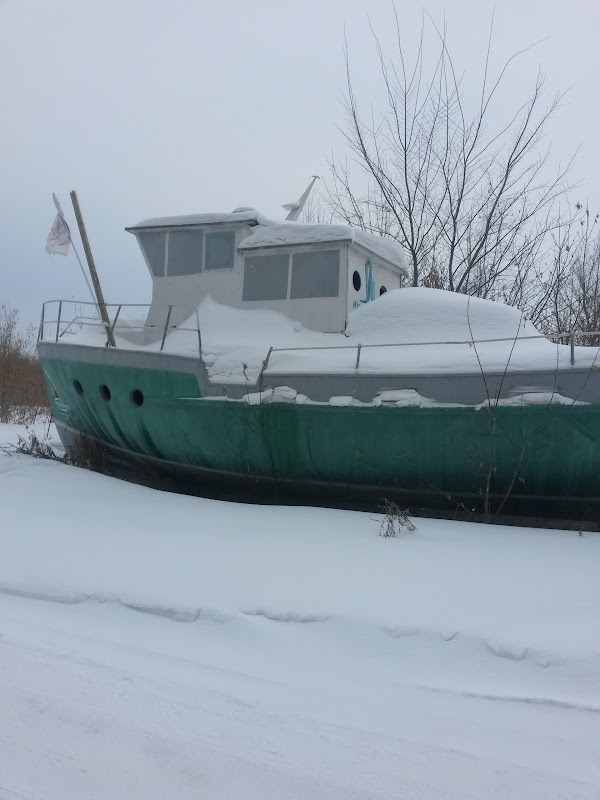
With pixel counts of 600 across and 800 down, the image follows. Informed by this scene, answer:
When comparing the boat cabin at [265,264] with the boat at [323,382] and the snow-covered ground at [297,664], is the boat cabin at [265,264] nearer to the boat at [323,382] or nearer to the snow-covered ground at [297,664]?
the boat at [323,382]

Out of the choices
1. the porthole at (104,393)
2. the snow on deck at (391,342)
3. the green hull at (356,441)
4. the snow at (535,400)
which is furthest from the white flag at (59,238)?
the snow at (535,400)

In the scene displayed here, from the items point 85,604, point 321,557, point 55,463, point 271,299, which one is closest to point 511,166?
point 271,299

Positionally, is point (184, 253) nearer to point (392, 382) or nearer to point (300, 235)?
point (300, 235)

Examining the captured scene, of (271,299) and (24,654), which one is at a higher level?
(271,299)

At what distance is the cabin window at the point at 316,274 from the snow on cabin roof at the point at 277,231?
185 mm

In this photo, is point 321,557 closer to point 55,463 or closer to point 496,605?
point 496,605

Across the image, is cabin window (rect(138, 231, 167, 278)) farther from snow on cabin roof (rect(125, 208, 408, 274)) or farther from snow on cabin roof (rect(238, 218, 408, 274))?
snow on cabin roof (rect(238, 218, 408, 274))

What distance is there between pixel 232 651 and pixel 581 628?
187 cm

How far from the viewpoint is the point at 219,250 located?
9.00 m

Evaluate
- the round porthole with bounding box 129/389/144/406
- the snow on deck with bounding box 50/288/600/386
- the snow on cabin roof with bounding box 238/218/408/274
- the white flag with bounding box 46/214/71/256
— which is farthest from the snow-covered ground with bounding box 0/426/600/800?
the white flag with bounding box 46/214/71/256

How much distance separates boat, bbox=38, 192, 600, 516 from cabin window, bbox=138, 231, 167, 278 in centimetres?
3

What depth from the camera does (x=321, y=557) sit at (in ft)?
16.8

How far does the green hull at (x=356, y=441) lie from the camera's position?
6465 millimetres

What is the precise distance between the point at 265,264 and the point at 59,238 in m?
3.19
